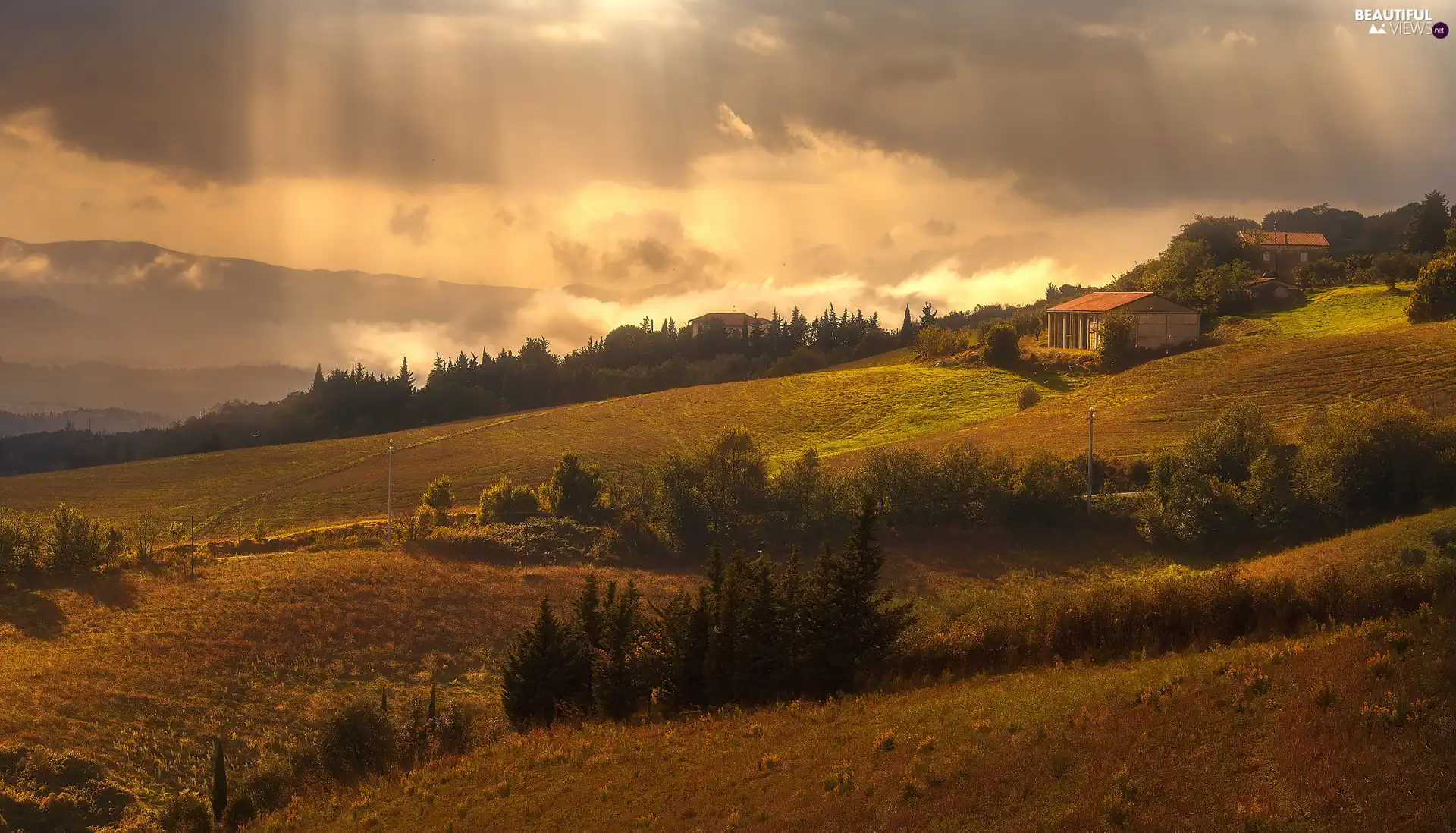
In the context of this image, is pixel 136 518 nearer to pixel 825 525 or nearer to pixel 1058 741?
pixel 825 525

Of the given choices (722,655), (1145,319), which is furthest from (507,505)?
(1145,319)

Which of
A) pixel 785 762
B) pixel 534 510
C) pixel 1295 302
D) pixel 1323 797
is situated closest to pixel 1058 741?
pixel 1323 797

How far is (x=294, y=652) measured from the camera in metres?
52.0

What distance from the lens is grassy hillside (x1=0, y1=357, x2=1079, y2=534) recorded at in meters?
86.2

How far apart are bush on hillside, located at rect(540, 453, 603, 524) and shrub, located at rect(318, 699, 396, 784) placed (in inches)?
1664

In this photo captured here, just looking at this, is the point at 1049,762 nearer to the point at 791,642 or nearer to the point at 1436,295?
the point at 791,642

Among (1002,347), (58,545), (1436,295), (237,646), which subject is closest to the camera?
(237,646)

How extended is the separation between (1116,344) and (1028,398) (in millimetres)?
13935

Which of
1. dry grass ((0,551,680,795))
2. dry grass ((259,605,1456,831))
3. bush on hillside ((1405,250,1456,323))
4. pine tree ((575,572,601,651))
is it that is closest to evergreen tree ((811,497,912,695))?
dry grass ((259,605,1456,831))

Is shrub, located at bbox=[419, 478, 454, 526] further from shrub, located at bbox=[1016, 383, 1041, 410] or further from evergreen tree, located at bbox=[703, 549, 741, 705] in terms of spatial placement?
evergreen tree, located at bbox=[703, 549, 741, 705]

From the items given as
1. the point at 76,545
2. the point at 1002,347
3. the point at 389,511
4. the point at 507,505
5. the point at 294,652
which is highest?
the point at 1002,347

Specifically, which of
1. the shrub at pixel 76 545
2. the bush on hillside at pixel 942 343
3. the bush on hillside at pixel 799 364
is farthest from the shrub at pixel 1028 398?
the shrub at pixel 76 545

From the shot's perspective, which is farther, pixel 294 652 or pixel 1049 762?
pixel 294 652

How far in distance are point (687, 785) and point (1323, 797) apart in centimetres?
1245
